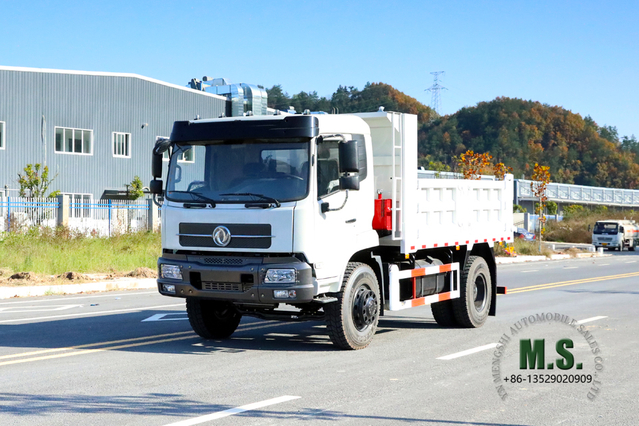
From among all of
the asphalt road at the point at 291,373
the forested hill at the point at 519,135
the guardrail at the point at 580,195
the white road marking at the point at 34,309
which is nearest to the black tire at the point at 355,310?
the asphalt road at the point at 291,373

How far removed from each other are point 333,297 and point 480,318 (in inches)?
144

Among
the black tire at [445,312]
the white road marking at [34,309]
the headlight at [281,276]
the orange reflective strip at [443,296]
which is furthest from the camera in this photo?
the white road marking at [34,309]

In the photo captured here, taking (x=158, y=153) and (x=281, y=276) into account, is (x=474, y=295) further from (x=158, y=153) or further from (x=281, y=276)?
(x=158, y=153)

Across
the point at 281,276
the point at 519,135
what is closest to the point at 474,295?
the point at 281,276

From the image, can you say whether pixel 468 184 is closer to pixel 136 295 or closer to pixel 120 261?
pixel 136 295

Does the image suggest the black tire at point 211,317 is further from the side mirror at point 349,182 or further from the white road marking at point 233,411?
the white road marking at point 233,411

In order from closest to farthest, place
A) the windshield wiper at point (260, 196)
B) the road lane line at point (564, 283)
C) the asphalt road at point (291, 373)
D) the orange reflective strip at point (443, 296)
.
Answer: the asphalt road at point (291, 373)
the windshield wiper at point (260, 196)
the orange reflective strip at point (443, 296)
the road lane line at point (564, 283)

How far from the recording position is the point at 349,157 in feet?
29.9

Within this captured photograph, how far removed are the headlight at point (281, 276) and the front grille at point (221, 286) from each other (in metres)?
0.38

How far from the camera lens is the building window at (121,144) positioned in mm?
43944

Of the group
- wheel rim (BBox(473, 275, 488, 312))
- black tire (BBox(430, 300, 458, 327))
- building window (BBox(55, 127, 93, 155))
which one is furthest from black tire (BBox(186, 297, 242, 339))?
building window (BBox(55, 127, 93, 155))

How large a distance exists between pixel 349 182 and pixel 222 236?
5.24ft

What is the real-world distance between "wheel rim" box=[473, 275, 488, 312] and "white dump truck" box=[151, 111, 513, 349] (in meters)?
1.76

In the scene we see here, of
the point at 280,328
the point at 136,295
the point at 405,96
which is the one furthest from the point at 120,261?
the point at 405,96
